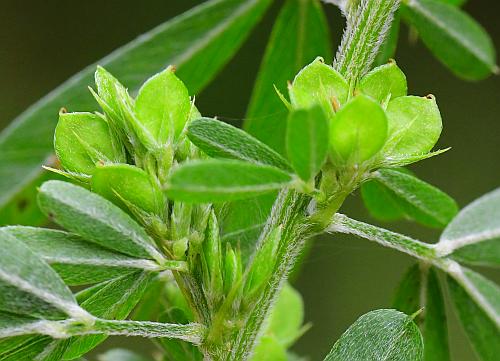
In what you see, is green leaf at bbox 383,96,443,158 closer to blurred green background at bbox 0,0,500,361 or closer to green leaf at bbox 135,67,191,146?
green leaf at bbox 135,67,191,146

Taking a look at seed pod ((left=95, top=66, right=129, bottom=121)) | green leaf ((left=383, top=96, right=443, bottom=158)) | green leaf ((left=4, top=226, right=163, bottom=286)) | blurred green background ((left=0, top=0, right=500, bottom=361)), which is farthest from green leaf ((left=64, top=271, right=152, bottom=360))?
blurred green background ((left=0, top=0, right=500, bottom=361))

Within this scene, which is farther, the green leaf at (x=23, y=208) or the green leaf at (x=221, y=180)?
the green leaf at (x=23, y=208)

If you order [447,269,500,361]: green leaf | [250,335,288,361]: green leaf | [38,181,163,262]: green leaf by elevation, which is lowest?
[250,335,288,361]: green leaf

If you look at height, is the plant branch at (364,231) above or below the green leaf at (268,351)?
above

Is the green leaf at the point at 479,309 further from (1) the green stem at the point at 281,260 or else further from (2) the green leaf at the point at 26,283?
(2) the green leaf at the point at 26,283

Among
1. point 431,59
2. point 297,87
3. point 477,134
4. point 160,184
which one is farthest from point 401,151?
point 477,134

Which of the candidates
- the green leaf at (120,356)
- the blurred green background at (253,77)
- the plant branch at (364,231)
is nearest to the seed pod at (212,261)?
the plant branch at (364,231)

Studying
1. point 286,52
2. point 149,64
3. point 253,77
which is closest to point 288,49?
point 286,52

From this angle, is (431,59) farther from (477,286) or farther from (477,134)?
(477,286)
